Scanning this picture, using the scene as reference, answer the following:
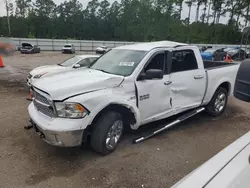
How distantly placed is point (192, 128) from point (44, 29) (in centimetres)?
6822

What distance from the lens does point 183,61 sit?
4520mm

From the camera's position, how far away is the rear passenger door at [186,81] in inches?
168

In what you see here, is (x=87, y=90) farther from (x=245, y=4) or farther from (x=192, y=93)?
(x=245, y=4)

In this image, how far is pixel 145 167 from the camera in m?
3.21

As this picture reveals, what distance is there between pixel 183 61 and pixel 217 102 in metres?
1.62

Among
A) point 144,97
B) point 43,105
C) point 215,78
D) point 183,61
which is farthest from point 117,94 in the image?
point 215,78

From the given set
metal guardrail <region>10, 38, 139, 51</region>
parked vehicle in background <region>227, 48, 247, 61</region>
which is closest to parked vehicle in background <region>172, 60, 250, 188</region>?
parked vehicle in background <region>227, 48, 247, 61</region>

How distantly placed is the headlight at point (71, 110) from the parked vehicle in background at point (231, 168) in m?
1.89

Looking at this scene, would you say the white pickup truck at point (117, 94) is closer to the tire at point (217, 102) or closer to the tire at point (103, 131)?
the tire at point (103, 131)

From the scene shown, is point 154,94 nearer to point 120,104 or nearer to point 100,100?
point 120,104

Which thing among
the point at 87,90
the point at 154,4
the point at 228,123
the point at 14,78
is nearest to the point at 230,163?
the point at 87,90

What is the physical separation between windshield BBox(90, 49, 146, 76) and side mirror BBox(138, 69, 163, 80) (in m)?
0.20

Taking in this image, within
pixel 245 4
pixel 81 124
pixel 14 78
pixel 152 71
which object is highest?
pixel 245 4

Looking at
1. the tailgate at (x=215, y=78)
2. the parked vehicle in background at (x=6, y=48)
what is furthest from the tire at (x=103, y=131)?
the parked vehicle in background at (x=6, y=48)
